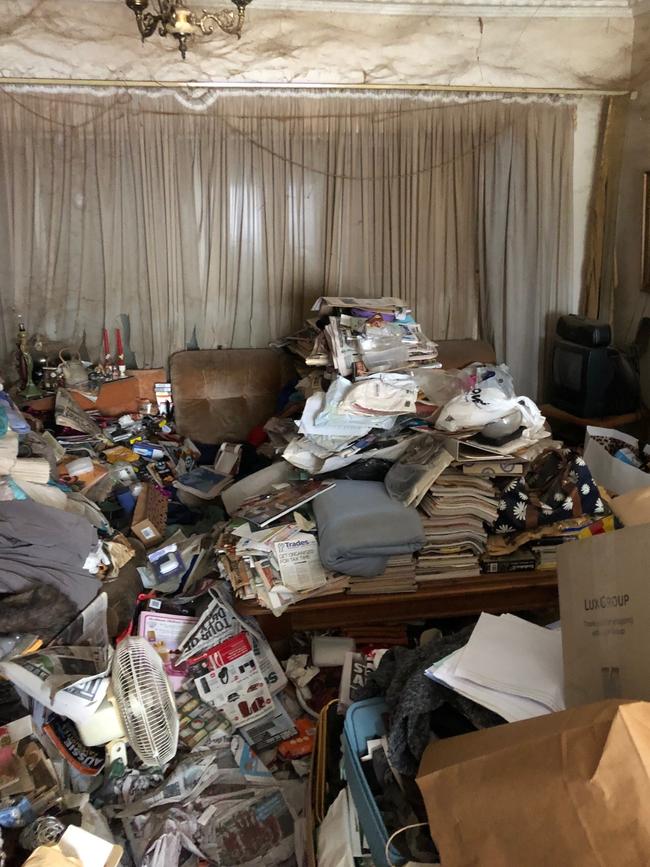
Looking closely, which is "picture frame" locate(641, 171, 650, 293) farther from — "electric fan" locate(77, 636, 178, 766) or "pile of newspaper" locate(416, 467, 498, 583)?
"electric fan" locate(77, 636, 178, 766)

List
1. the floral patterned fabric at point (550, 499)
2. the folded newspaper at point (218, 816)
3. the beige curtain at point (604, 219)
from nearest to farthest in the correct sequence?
the folded newspaper at point (218, 816) → the floral patterned fabric at point (550, 499) → the beige curtain at point (604, 219)

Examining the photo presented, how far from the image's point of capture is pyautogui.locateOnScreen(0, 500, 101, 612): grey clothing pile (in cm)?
217

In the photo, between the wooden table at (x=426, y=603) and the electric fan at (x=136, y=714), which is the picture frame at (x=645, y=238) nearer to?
the wooden table at (x=426, y=603)

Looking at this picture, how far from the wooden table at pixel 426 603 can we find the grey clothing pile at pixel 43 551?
1.80ft

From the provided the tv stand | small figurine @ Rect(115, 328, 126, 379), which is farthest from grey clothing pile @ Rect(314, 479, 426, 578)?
small figurine @ Rect(115, 328, 126, 379)

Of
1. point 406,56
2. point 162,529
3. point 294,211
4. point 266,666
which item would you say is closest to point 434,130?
point 406,56

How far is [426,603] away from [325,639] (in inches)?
15.4

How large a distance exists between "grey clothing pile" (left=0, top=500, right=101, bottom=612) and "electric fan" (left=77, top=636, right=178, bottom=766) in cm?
43

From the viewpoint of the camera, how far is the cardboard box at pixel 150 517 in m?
2.90

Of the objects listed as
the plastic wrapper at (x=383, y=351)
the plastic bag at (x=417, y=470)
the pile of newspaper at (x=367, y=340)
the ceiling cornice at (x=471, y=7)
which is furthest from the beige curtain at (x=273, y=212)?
the plastic bag at (x=417, y=470)

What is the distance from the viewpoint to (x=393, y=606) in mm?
2453

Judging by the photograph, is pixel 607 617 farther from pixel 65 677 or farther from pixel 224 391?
pixel 224 391

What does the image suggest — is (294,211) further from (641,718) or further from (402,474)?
(641,718)

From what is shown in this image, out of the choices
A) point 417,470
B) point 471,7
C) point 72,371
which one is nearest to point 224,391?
point 72,371
